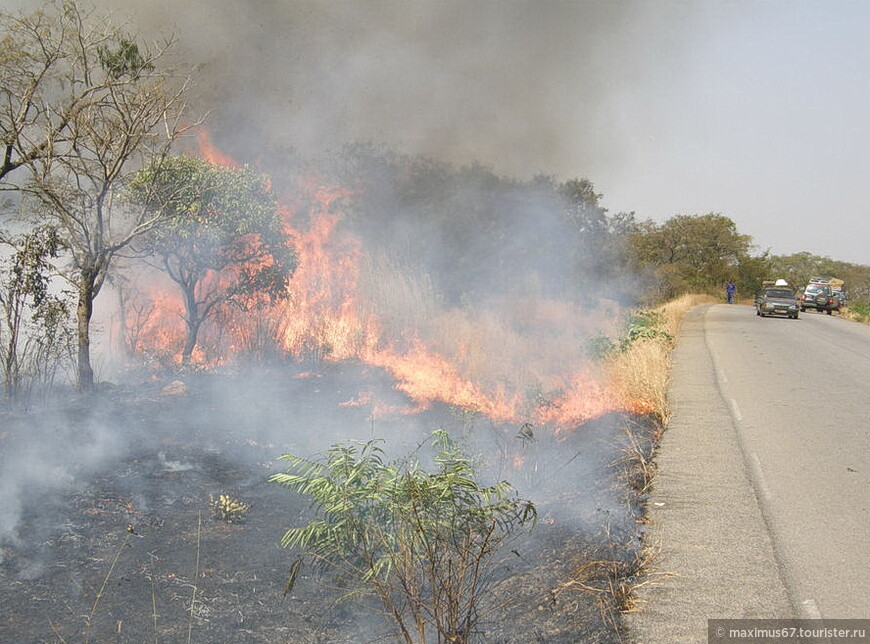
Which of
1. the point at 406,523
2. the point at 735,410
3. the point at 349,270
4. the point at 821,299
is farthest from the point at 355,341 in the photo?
the point at 821,299

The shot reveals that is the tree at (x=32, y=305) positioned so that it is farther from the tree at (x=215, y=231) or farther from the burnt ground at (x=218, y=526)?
the tree at (x=215, y=231)

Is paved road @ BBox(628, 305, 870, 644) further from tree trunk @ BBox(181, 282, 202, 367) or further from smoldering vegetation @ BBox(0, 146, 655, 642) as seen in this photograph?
tree trunk @ BBox(181, 282, 202, 367)

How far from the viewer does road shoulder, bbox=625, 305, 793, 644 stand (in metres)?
3.61

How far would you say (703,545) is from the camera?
448cm

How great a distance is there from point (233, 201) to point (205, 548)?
6.59 meters

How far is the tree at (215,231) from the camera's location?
990cm

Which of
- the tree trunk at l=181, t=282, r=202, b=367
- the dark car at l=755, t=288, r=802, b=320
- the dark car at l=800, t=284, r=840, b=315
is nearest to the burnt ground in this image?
the tree trunk at l=181, t=282, r=202, b=367

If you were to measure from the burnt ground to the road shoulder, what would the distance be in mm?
185

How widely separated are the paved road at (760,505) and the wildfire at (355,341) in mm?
1981

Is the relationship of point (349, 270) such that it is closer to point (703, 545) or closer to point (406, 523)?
point (703, 545)

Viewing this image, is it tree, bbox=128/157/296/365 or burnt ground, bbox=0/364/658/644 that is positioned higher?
tree, bbox=128/157/296/365

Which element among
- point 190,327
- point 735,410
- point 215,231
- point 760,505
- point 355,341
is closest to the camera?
point 760,505

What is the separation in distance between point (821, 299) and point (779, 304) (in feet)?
34.9

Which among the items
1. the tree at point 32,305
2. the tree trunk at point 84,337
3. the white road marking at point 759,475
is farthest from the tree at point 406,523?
the tree trunk at point 84,337
